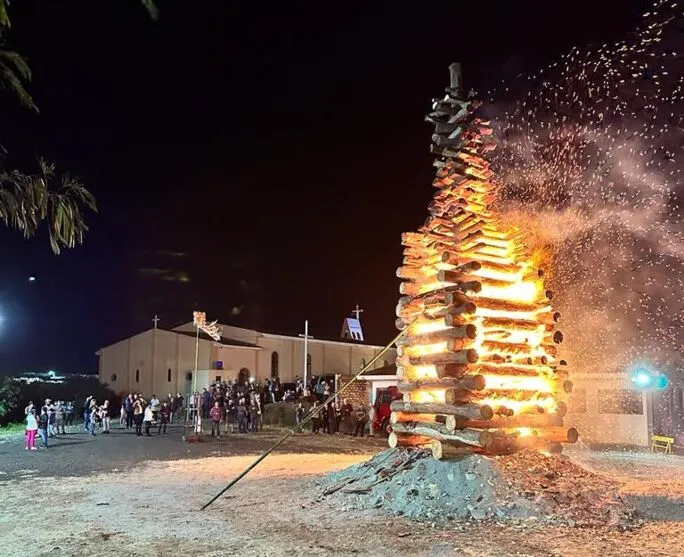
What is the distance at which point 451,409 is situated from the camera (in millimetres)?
11812

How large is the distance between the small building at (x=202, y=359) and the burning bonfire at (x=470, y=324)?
3290cm

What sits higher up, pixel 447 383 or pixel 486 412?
pixel 447 383

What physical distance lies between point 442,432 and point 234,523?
160 inches

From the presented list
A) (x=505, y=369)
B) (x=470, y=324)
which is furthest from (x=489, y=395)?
(x=470, y=324)

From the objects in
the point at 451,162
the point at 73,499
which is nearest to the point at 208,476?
the point at 73,499

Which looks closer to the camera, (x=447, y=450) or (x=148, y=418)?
(x=447, y=450)

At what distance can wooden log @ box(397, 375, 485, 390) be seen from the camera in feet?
37.9

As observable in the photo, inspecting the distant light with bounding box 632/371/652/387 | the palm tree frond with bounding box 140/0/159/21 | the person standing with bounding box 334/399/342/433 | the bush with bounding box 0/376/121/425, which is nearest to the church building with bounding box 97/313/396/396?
the bush with bounding box 0/376/121/425

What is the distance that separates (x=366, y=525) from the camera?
1001cm

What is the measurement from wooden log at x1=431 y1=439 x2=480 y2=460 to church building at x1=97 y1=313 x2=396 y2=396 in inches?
1356

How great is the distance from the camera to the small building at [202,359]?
48794mm

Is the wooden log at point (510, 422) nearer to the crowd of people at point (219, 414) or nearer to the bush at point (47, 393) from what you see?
the crowd of people at point (219, 414)

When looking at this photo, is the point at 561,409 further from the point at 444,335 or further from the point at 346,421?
the point at 346,421

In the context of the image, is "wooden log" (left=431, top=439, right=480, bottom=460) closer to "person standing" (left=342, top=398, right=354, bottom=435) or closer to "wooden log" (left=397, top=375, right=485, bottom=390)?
"wooden log" (left=397, top=375, right=485, bottom=390)
